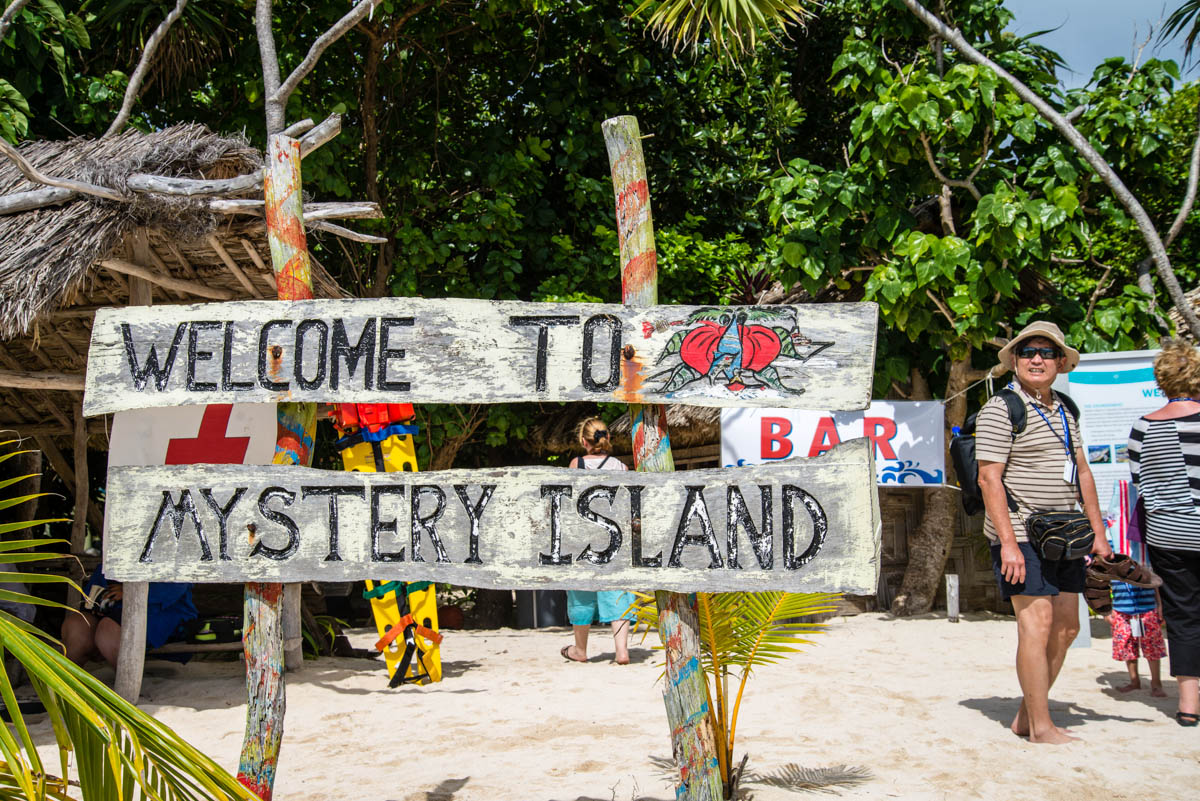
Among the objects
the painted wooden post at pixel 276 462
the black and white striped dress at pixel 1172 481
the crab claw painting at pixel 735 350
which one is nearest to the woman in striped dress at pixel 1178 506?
the black and white striped dress at pixel 1172 481

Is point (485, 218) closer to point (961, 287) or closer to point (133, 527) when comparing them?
point (961, 287)

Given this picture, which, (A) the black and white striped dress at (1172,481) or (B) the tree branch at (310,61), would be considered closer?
(B) the tree branch at (310,61)

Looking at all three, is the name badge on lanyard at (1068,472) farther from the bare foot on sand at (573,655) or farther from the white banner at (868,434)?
the bare foot on sand at (573,655)

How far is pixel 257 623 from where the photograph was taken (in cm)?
273

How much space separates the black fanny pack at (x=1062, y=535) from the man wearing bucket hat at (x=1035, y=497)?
0.18 feet

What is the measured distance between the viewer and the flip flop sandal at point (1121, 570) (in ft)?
12.8

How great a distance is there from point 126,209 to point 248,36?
403 cm

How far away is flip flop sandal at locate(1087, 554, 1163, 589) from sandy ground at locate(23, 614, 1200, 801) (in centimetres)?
57

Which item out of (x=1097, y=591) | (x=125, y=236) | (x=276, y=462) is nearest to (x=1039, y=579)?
(x=1097, y=591)

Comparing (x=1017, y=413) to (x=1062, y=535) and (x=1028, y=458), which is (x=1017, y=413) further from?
(x=1062, y=535)

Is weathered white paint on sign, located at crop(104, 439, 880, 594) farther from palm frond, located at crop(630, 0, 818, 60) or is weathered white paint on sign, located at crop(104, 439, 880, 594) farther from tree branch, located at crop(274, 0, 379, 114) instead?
palm frond, located at crop(630, 0, 818, 60)

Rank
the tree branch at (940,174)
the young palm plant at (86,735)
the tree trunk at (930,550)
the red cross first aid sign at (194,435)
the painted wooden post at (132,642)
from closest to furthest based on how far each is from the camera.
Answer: the young palm plant at (86,735) → the painted wooden post at (132,642) → the red cross first aid sign at (194,435) → the tree branch at (940,174) → the tree trunk at (930,550)

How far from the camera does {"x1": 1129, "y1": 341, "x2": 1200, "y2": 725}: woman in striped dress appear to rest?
3.85 metres

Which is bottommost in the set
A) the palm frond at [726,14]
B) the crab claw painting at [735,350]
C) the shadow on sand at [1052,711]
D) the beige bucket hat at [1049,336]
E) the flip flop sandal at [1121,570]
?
the shadow on sand at [1052,711]
